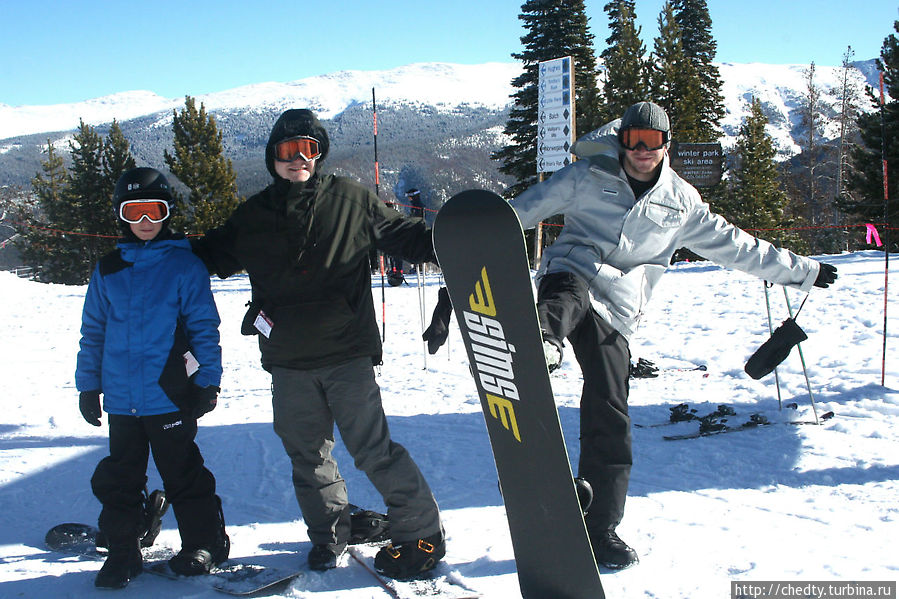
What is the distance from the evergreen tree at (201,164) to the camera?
3638cm

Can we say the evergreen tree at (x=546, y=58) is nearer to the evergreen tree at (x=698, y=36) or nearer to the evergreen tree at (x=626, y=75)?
the evergreen tree at (x=626, y=75)

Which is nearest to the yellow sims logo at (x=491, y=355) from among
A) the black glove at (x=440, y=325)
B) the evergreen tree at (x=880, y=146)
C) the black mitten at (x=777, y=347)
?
the black glove at (x=440, y=325)

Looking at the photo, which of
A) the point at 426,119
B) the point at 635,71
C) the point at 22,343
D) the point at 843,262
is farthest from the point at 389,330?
the point at 426,119

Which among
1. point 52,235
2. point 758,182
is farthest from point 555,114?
point 52,235

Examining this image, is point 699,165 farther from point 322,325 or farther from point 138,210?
point 138,210

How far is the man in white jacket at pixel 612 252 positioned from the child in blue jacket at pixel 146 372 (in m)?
1.40

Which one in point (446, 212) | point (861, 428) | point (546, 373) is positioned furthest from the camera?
point (861, 428)

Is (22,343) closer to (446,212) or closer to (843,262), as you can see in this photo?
(446,212)

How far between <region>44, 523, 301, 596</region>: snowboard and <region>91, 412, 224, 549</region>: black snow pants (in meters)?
0.13

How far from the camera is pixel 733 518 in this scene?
296cm

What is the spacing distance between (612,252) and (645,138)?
503mm

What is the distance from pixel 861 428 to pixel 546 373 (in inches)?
124

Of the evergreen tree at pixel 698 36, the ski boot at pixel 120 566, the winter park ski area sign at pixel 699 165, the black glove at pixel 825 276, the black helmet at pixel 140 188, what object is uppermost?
the evergreen tree at pixel 698 36

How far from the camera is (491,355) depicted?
226 cm
